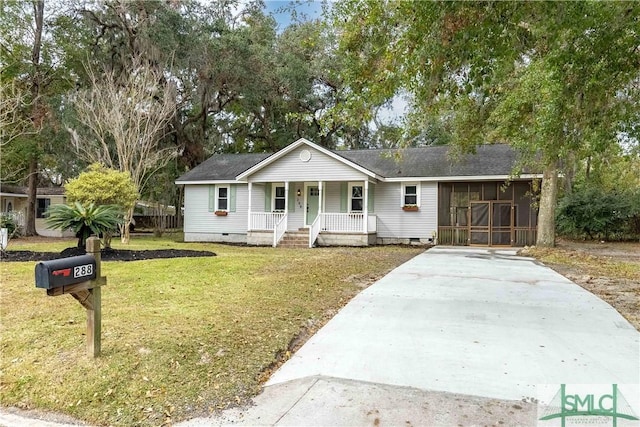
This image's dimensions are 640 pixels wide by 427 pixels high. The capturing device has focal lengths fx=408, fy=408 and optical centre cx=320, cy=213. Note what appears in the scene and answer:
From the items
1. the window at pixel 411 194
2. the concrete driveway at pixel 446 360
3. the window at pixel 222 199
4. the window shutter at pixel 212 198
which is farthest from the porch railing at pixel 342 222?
the concrete driveway at pixel 446 360

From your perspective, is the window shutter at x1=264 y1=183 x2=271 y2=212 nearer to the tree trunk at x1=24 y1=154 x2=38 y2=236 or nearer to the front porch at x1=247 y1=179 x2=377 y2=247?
the front porch at x1=247 y1=179 x2=377 y2=247

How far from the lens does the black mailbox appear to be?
9.77ft

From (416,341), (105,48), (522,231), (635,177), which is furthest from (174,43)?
(635,177)

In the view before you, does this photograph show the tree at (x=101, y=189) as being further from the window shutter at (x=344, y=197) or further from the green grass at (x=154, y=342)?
the window shutter at (x=344, y=197)

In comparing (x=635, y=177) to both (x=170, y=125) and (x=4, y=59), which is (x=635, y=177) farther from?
(x=4, y=59)

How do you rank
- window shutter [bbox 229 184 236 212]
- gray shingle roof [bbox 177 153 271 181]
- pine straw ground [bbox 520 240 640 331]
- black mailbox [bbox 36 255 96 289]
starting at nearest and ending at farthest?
black mailbox [bbox 36 255 96 289], pine straw ground [bbox 520 240 640 331], window shutter [bbox 229 184 236 212], gray shingle roof [bbox 177 153 271 181]

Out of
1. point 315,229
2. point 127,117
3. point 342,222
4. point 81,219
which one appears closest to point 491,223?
point 342,222

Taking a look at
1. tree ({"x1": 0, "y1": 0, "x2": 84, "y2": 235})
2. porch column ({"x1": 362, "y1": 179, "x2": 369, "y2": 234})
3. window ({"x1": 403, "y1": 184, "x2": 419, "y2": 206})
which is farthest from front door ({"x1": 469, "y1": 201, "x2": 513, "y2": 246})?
tree ({"x1": 0, "y1": 0, "x2": 84, "y2": 235})

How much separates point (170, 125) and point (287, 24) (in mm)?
8880

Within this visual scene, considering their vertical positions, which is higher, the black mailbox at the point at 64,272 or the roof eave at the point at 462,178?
the roof eave at the point at 462,178

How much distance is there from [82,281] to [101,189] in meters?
9.64

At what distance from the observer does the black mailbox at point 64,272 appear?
2979 mm

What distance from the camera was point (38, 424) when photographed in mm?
2859

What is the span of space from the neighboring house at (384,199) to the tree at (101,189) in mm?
5196
